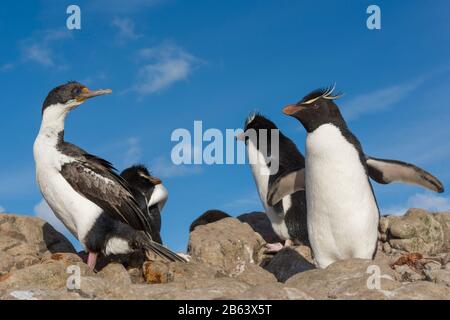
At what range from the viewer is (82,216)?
8.23 m

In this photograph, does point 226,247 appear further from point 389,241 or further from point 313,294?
point 313,294

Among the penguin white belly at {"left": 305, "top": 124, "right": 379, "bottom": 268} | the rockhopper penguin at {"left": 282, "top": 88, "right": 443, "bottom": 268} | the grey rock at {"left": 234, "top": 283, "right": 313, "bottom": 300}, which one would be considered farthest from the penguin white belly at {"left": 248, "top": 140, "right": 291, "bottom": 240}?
the grey rock at {"left": 234, "top": 283, "right": 313, "bottom": 300}

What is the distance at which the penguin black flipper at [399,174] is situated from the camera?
28.1 feet

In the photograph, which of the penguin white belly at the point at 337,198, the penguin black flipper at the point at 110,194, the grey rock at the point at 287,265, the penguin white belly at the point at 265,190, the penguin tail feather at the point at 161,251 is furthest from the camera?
the penguin white belly at the point at 265,190

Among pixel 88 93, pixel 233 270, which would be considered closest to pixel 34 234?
pixel 88 93

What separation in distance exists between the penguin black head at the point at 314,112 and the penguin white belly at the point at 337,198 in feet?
0.36

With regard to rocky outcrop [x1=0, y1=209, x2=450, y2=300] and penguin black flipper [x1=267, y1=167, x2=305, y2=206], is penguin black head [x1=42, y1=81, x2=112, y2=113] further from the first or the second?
penguin black flipper [x1=267, y1=167, x2=305, y2=206]

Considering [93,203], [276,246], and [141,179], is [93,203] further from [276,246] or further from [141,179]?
[276,246]

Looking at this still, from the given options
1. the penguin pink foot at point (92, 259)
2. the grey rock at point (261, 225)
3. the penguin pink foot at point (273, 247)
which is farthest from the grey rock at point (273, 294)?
the grey rock at point (261, 225)

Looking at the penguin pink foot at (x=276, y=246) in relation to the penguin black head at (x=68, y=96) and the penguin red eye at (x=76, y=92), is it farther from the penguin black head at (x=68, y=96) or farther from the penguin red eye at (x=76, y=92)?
the penguin red eye at (x=76, y=92)

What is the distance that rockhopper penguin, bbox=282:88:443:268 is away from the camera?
24.8 ft
